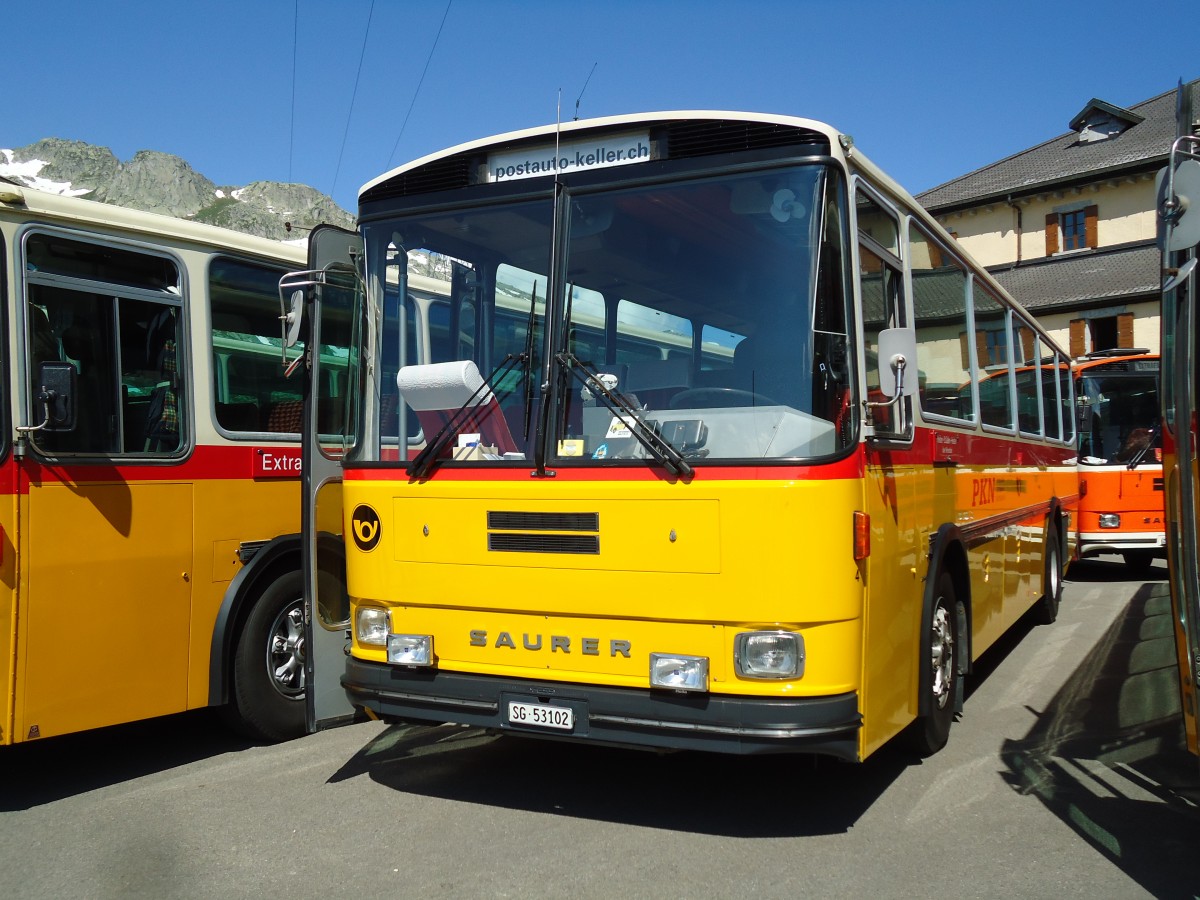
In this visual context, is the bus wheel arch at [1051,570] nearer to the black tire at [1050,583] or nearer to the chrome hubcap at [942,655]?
the black tire at [1050,583]

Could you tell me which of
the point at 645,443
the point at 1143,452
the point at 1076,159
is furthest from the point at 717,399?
the point at 1076,159

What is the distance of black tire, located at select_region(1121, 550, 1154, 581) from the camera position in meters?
15.5

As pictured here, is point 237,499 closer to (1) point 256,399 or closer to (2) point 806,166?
(1) point 256,399

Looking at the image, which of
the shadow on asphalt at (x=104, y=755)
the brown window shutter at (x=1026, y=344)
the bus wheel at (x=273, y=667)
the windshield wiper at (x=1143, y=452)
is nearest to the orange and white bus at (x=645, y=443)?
the bus wheel at (x=273, y=667)

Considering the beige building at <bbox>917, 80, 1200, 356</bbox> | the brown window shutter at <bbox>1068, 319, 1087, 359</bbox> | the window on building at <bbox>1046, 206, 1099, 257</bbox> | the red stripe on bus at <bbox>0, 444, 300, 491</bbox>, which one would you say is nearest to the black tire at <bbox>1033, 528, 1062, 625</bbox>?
the red stripe on bus at <bbox>0, 444, 300, 491</bbox>

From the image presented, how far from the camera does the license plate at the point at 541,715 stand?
482 centimetres

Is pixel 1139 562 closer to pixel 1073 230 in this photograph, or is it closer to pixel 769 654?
pixel 769 654

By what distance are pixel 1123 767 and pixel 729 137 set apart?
397 centimetres

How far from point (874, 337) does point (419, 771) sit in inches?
128

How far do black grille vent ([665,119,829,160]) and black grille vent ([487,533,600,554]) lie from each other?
1.72 metres

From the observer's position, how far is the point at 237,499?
652cm

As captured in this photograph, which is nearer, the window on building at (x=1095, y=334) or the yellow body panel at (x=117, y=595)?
the yellow body panel at (x=117, y=595)

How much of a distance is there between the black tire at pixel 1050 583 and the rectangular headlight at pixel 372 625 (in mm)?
7216

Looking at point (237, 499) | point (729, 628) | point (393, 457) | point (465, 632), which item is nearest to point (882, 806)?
point (729, 628)
